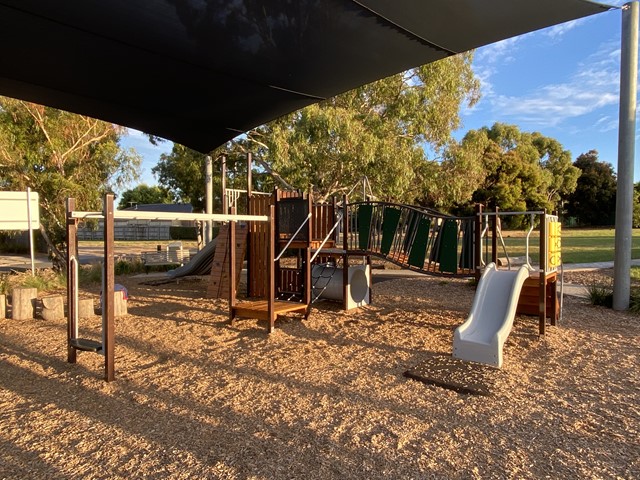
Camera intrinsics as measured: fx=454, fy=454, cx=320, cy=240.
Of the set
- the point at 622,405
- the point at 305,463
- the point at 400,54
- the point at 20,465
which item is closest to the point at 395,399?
the point at 305,463

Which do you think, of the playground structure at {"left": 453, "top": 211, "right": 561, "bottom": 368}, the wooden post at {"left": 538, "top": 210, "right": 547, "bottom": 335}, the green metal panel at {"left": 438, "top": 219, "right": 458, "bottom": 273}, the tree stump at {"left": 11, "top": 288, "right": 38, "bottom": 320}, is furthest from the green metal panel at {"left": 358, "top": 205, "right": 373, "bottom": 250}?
the tree stump at {"left": 11, "top": 288, "right": 38, "bottom": 320}

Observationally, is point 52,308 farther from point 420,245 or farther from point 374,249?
point 420,245

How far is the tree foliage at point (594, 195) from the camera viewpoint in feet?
168

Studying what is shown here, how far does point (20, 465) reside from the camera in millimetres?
2943

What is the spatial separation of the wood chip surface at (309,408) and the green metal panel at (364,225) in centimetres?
198

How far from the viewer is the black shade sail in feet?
12.9

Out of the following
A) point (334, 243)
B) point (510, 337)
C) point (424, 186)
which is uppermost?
point (424, 186)

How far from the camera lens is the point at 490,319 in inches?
224

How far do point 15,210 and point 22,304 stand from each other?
14.5 feet

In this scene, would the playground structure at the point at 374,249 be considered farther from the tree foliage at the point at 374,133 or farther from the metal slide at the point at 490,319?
the tree foliage at the point at 374,133

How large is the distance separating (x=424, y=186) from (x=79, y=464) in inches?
581

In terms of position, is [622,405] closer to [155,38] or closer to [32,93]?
[155,38]

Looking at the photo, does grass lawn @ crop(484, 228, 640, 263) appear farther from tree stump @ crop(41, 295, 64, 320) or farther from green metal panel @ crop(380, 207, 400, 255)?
tree stump @ crop(41, 295, 64, 320)

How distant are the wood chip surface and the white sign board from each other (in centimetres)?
561
